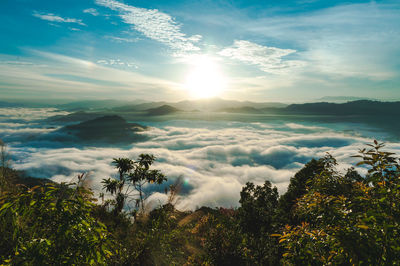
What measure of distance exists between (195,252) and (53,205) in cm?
1046

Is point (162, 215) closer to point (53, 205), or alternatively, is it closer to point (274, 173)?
point (53, 205)

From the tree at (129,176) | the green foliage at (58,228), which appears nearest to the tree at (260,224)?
the tree at (129,176)

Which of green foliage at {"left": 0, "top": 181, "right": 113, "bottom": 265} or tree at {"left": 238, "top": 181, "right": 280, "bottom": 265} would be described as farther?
tree at {"left": 238, "top": 181, "right": 280, "bottom": 265}

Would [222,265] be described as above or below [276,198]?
above

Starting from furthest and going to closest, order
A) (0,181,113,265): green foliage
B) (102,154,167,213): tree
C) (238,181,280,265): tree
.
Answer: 1. (102,154,167,213): tree
2. (238,181,280,265): tree
3. (0,181,113,265): green foliage

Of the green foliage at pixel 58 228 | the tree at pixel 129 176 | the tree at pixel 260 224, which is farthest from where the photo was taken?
the tree at pixel 129 176

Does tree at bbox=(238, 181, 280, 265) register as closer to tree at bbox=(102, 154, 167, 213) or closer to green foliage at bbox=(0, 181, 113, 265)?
tree at bbox=(102, 154, 167, 213)

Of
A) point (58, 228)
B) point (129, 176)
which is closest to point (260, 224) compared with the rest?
point (129, 176)

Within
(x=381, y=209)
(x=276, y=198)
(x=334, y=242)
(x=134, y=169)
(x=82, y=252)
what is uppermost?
(x=381, y=209)

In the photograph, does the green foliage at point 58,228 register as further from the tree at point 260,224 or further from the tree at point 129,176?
the tree at point 129,176

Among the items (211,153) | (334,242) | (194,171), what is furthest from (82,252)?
(211,153)

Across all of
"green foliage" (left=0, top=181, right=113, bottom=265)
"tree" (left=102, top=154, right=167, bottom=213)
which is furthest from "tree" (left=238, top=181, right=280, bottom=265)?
"green foliage" (left=0, top=181, right=113, bottom=265)

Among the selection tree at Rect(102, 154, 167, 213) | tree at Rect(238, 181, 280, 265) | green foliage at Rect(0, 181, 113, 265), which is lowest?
tree at Rect(238, 181, 280, 265)

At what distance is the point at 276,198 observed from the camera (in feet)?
74.8
